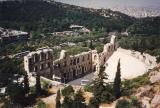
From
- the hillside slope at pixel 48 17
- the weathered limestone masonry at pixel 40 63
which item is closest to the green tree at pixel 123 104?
the weathered limestone masonry at pixel 40 63

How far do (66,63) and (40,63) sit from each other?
10.0 m

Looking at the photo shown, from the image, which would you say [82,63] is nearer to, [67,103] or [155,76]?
[155,76]

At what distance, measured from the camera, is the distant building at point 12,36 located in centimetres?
12855

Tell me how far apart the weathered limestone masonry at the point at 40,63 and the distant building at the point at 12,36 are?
5792cm

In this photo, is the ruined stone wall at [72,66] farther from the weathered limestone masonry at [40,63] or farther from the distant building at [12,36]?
the distant building at [12,36]

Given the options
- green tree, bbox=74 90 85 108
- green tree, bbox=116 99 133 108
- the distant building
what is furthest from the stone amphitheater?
the distant building

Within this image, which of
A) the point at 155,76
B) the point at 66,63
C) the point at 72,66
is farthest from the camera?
the point at 72,66

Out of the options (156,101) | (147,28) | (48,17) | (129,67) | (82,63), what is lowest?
(82,63)

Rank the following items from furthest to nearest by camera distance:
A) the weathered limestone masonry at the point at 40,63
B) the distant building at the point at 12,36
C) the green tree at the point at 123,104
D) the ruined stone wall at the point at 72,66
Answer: the distant building at the point at 12,36, the ruined stone wall at the point at 72,66, the weathered limestone masonry at the point at 40,63, the green tree at the point at 123,104

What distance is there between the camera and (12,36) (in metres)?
131

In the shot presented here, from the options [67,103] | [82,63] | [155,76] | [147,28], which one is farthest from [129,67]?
[147,28]

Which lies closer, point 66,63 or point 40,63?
point 40,63

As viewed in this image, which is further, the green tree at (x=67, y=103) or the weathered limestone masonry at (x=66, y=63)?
the weathered limestone masonry at (x=66, y=63)

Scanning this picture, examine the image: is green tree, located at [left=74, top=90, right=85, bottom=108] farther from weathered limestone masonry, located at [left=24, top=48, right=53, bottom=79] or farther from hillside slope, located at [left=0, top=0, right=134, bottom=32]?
hillside slope, located at [left=0, top=0, right=134, bottom=32]
